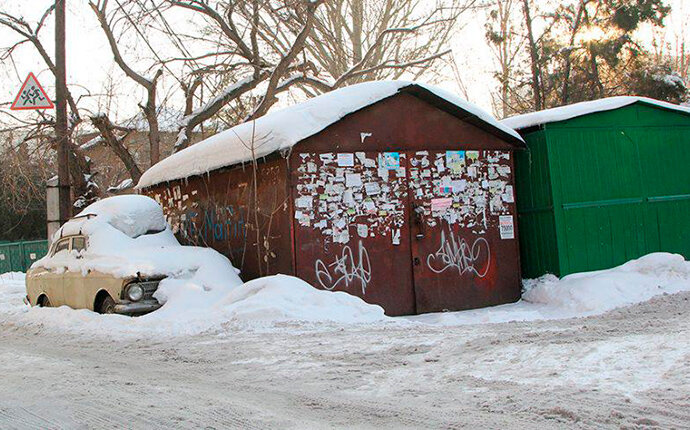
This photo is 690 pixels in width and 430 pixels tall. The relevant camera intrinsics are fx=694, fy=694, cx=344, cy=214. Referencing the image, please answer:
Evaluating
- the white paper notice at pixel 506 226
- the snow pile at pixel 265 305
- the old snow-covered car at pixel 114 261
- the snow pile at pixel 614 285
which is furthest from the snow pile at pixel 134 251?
the snow pile at pixel 614 285

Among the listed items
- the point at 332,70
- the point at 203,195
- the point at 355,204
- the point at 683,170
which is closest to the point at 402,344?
the point at 355,204

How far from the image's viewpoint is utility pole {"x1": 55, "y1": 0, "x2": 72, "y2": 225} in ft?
51.2

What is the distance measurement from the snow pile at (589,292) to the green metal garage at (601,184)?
481 millimetres

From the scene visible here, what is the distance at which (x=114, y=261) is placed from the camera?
10.2 m

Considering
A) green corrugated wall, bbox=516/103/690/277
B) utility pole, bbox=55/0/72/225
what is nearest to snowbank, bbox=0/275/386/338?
green corrugated wall, bbox=516/103/690/277

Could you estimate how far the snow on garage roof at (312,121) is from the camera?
10422 millimetres

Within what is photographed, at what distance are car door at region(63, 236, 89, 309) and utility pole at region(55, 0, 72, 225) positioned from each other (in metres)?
4.68

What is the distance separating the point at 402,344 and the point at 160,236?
19.6 feet

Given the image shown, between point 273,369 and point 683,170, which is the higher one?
point 683,170

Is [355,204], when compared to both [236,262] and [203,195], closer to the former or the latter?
[236,262]

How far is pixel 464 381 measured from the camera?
5.52 meters

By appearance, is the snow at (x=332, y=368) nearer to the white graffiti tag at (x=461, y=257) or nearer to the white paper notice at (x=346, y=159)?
the white graffiti tag at (x=461, y=257)

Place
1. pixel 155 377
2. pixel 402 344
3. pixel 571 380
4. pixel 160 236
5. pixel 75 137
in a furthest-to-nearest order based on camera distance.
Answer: pixel 75 137, pixel 160 236, pixel 402 344, pixel 155 377, pixel 571 380

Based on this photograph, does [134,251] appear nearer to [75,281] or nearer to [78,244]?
[75,281]
